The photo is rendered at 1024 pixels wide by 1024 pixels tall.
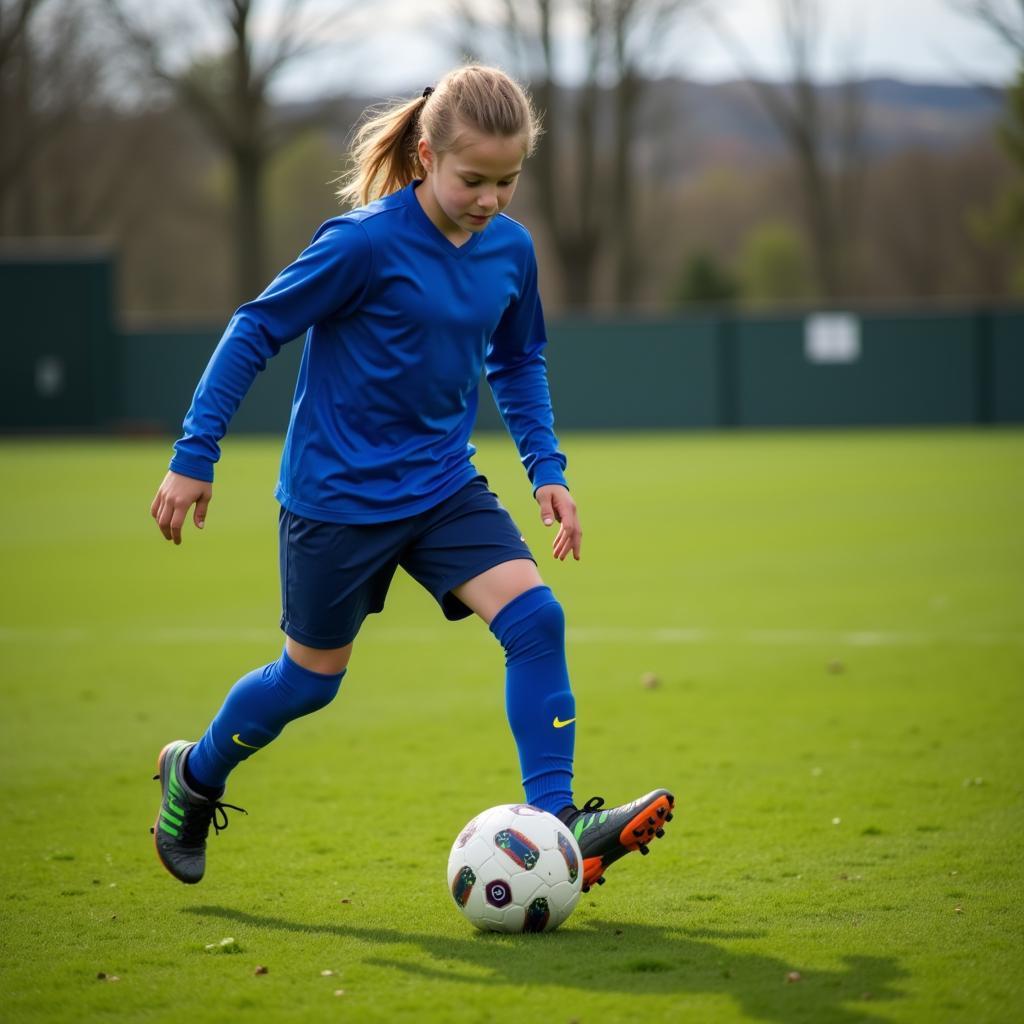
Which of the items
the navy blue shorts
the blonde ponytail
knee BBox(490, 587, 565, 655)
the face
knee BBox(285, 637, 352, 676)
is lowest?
knee BBox(285, 637, 352, 676)

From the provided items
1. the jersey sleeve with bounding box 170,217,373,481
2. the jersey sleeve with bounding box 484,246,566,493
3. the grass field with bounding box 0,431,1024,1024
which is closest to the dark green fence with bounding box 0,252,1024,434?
the grass field with bounding box 0,431,1024,1024

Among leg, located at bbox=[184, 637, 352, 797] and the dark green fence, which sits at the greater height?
the dark green fence

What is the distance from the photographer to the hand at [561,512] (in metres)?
4.45

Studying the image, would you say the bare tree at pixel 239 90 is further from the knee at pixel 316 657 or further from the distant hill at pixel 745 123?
the knee at pixel 316 657

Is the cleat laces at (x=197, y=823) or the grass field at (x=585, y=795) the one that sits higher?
the cleat laces at (x=197, y=823)

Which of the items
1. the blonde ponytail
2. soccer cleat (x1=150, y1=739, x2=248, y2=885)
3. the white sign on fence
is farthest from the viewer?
the white sign on fence

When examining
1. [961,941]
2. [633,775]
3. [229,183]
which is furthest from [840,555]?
[229,183]

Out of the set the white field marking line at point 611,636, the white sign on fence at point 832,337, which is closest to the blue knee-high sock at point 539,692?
the white field marking line at point 611,636

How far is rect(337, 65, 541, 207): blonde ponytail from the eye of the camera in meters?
3.96

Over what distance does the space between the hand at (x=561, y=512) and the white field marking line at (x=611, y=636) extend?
178 inches

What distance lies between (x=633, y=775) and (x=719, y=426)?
1151 inches

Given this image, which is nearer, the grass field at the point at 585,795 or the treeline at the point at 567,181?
the grass field at the point at 585,795

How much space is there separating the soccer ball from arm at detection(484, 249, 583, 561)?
33.2 inches

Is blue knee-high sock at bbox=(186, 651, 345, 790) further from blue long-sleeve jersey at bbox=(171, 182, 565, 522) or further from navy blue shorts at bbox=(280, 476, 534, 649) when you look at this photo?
blue long-sleeve jersey at bbox=(171, 182, 565, 522)
